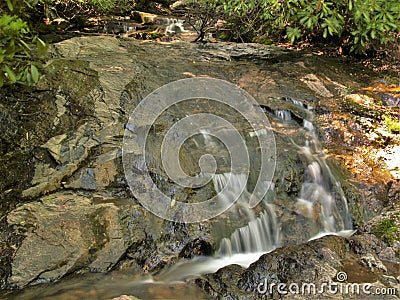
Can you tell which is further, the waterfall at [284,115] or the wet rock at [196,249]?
the waterfall at [284,115]

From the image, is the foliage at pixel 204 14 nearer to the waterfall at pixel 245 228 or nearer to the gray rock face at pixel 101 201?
the gray rock face at pixel 101 201

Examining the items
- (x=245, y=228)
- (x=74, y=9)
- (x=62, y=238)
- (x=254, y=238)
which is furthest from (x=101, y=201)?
(x=74, y=9)

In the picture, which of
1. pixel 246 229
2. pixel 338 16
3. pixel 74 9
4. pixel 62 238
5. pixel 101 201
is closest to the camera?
pixel 62 238

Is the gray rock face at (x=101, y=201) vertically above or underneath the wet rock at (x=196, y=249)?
above

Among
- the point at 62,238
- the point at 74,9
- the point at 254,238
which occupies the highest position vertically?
the point at 74,9

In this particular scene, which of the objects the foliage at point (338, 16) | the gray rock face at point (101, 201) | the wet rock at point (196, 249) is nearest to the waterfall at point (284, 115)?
the gray rock face at point (101, 201)

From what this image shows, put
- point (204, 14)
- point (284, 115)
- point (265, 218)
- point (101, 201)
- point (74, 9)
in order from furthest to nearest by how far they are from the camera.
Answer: point (74, 9), point (204, 14), point (284, 115), point (265, 218), point (101, 201)

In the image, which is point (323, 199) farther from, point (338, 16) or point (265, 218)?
point (338, 16)

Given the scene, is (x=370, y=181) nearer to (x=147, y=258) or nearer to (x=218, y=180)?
(x=218, y=180)

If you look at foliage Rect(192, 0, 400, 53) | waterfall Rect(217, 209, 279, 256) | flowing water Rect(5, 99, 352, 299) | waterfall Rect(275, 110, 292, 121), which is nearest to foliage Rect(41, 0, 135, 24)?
foliage Rect(192, 0, 400, 53)

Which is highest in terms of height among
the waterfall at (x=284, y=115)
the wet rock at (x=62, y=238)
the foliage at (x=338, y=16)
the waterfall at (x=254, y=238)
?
the foliage at (x=338, y=16)

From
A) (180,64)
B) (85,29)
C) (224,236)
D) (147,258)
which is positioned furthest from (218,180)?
(85,29)

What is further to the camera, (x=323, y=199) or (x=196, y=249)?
(x=323, y=199)

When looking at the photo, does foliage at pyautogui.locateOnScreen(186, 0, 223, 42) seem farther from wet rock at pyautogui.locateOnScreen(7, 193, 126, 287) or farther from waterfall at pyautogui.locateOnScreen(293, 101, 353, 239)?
wet rock at pyautogui.locateOnScreen(7, 193, 126, 287)
